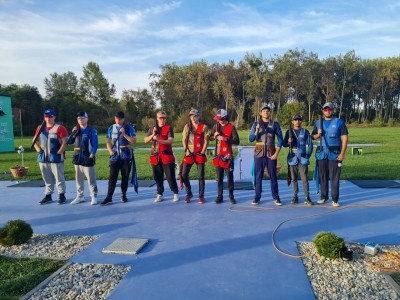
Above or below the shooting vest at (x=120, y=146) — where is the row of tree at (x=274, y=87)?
above

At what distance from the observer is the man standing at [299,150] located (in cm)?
616

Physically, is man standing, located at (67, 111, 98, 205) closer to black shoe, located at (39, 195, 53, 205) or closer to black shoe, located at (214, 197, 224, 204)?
black shoe, located at (39, 195, 53, 205)

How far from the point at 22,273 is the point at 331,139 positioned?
5.09 m

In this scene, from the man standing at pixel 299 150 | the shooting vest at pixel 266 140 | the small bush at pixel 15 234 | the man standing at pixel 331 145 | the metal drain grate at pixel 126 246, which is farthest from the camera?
the man standing at pixel 299 150

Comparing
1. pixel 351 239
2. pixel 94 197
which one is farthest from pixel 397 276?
pixel 94 197

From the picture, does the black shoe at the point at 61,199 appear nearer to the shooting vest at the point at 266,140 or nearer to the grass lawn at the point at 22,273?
the grass lawn at the point at 22,273

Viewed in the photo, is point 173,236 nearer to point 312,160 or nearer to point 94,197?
point 94,197

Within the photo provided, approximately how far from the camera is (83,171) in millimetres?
6504

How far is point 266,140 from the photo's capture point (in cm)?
605

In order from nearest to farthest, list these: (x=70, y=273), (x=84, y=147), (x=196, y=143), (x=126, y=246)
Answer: (x=70, y=273), (x=126, y=246), (x=196, y=143), (x=84, y=147)

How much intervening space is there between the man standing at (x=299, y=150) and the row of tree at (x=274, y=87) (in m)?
42.3

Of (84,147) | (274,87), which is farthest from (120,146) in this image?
(274,87)

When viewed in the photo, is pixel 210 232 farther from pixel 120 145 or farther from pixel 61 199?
pixel 61 199

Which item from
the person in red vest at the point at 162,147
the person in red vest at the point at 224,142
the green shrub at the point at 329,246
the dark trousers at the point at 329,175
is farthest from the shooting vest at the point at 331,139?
the person in red vest at the point at 162,147
